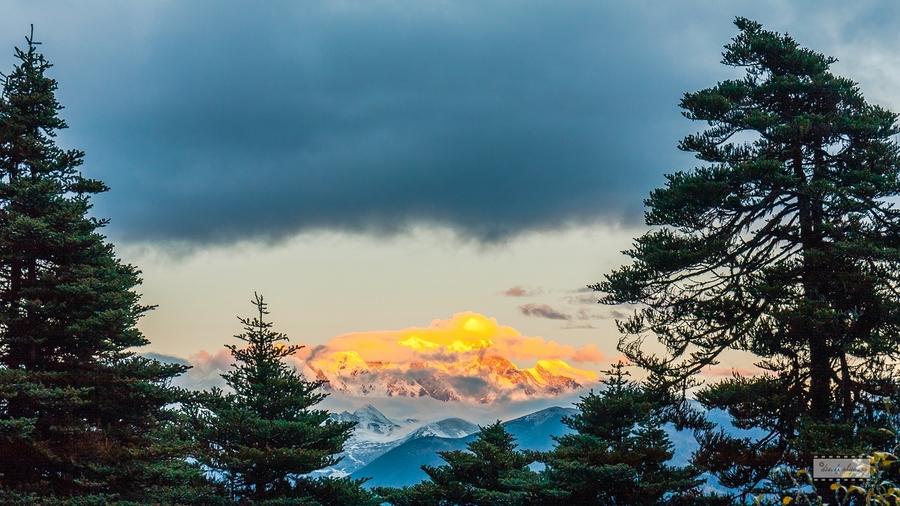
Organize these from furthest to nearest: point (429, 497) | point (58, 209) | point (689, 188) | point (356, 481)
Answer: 1. point (429, 497)
2. point (356, 481)
3. point (58, 209)
4. point (689, 188)

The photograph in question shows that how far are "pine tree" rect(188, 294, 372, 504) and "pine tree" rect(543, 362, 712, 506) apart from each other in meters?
7.34

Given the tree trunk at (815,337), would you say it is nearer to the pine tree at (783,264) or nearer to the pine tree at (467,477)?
the pine tree at (783,264)

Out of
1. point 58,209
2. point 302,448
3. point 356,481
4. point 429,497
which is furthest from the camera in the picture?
point 429,497

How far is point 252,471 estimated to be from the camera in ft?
85.0

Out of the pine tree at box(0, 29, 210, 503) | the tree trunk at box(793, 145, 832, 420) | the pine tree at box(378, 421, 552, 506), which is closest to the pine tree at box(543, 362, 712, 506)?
the pine tree at box(378, 421, 552, 506)

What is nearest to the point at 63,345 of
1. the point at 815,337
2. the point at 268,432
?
the point at 268,432

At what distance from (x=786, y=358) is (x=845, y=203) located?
137 inches

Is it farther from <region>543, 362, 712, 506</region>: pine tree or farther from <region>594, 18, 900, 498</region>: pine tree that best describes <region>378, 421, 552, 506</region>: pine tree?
<region>594, 18, 900, 498</region>: pine tree

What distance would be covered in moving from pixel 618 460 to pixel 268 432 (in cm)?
1088

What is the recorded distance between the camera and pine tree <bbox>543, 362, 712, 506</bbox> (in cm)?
2327

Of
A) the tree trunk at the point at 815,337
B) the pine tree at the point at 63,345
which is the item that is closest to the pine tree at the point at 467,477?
the pine tree at the point at 63,345

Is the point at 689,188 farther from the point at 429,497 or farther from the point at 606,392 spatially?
the point at 429,497

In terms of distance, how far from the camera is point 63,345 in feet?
66.4

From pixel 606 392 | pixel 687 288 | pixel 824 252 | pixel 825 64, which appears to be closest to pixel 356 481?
pixel 606 392
